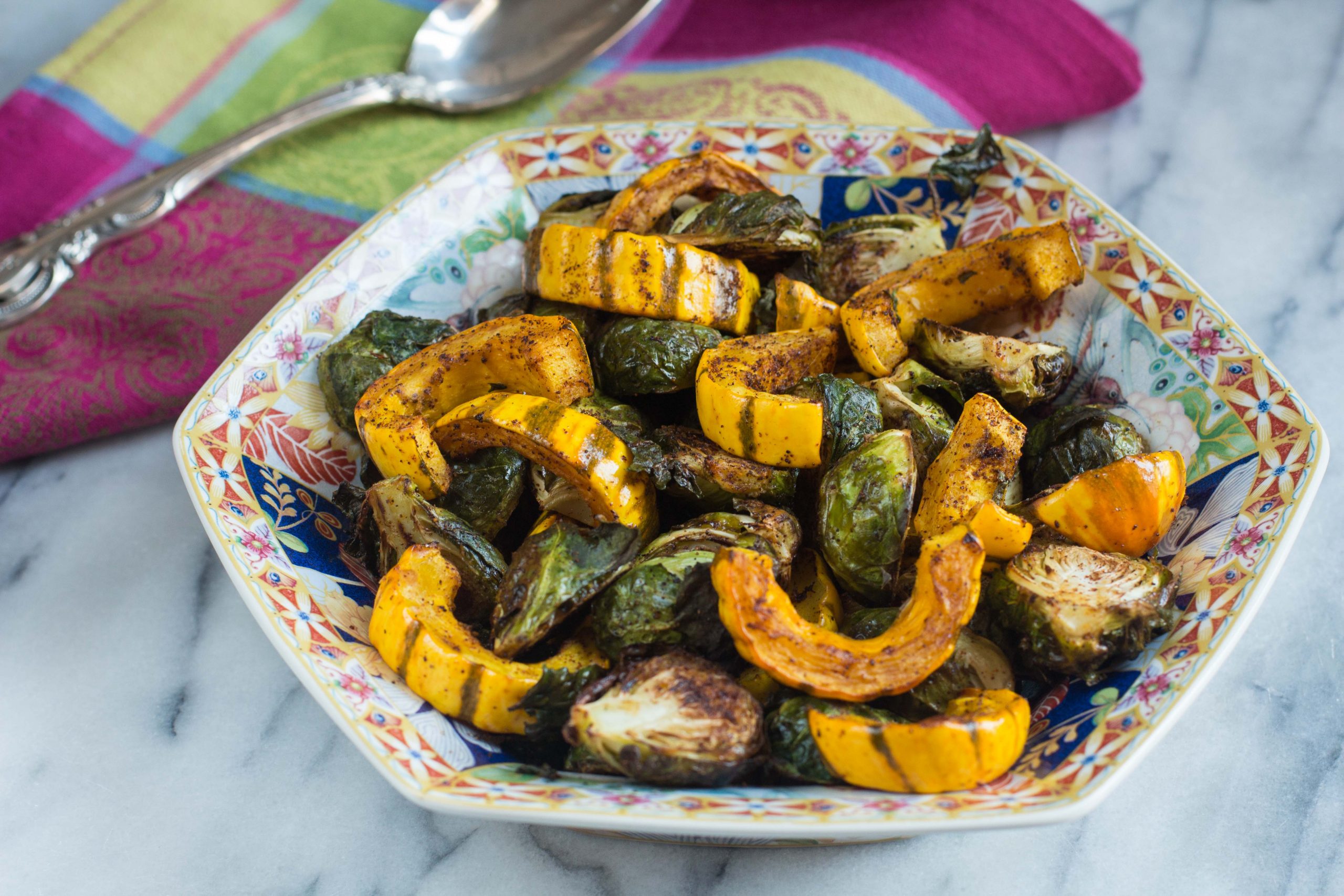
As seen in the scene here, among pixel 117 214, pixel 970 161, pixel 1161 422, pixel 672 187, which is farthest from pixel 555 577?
pixel 117 214

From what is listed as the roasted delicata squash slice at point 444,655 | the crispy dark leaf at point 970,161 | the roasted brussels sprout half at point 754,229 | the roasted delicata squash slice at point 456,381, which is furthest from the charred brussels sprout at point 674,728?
the crispy dark leaf at point 970,161

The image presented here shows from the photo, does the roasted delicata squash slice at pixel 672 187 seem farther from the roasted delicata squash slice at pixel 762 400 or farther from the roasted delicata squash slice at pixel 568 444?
the roasted delicata squash slice at pixel 568 444

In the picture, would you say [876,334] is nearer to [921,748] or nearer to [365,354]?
[921,748]

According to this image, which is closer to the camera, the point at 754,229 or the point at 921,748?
the point at 921,748

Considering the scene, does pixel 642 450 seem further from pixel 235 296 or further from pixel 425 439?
pixel 235 296

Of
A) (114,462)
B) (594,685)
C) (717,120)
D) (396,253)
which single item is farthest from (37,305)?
(594,685)
